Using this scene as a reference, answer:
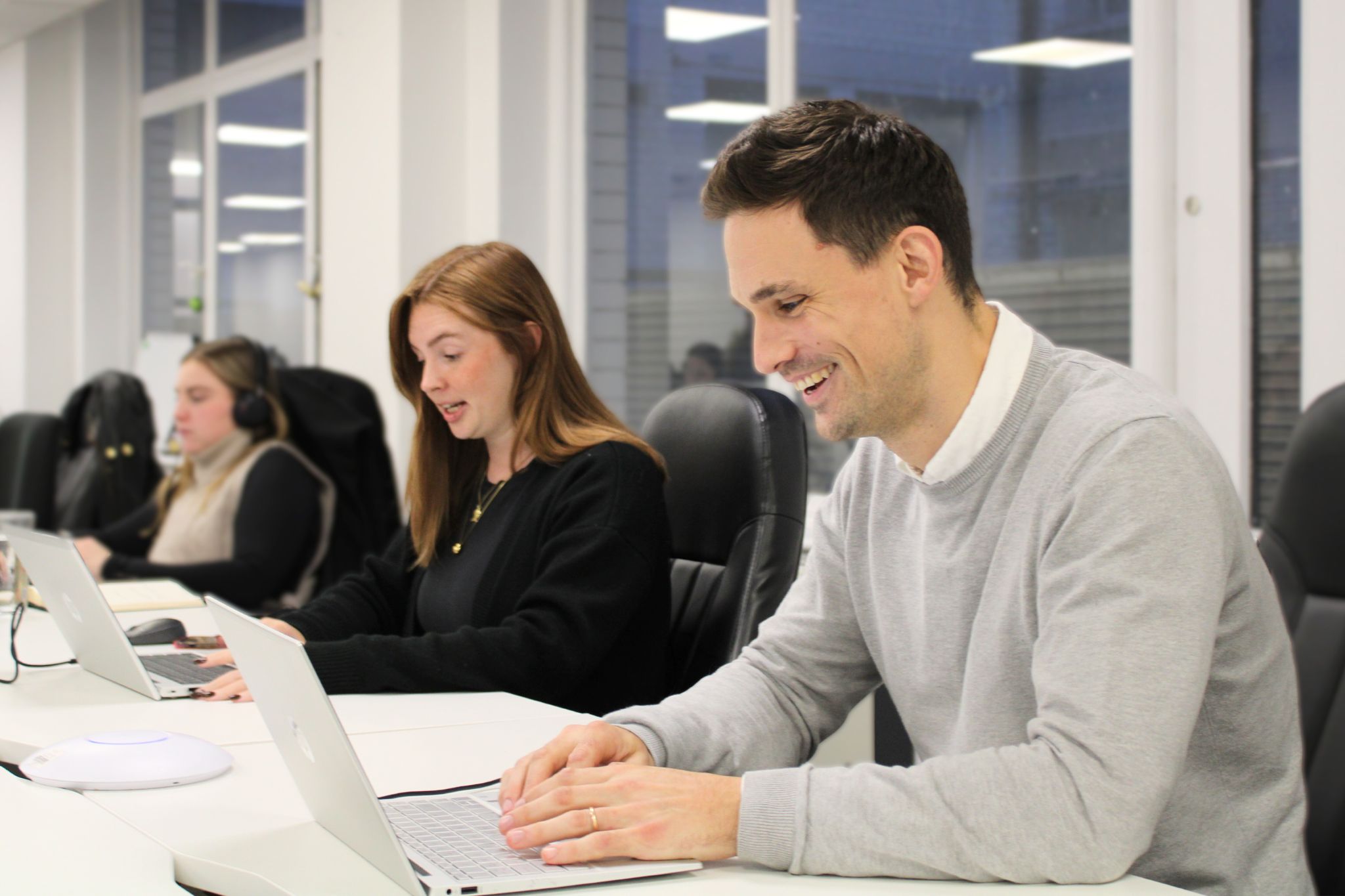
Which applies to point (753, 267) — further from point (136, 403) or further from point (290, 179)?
point (290, 179)

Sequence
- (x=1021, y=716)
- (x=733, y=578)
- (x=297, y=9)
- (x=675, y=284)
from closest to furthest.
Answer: (x=1021, y=716) < (x=733, y=578) < (x=675, y=284) < (x=297, y=9)

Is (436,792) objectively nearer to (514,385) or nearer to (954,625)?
(954,625)

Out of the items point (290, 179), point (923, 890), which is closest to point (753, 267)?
point (923, 890)

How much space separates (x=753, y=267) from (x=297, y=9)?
4.51 meters

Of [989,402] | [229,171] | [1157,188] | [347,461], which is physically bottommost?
[347,461]

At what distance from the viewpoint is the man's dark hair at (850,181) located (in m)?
1.14

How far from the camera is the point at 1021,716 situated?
1107mm

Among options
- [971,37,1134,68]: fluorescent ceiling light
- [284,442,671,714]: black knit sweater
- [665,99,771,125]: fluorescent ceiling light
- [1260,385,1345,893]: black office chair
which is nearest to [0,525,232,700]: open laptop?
[284,442,671,714]: black knit sweater

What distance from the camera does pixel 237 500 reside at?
10.6 ft

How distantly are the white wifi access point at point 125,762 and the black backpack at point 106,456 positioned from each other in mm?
3474

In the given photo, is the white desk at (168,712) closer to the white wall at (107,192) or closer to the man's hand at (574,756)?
the man's hand at (574,756)

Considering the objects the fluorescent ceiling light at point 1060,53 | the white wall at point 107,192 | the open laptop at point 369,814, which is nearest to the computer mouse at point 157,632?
the open laptop at point 369,814

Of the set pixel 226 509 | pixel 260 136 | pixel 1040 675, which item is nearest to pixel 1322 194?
pixel 1040 675

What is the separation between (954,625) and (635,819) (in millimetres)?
350
